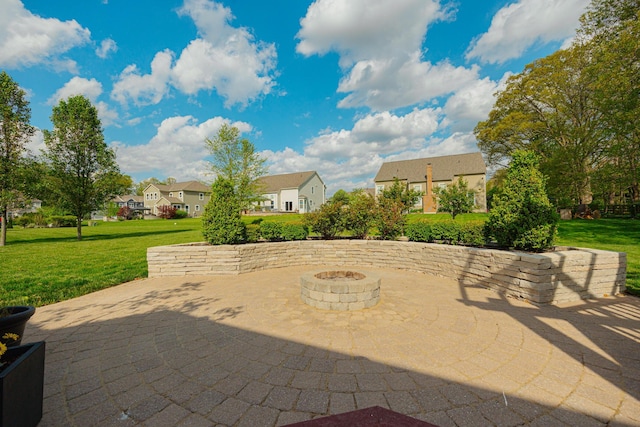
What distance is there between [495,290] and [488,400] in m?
4.13

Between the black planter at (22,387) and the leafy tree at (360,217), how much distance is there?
8.21 meters

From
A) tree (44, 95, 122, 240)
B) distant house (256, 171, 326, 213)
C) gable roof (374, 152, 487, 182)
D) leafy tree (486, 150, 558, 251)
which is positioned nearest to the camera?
leafy tree (486, 150, 558, 251)

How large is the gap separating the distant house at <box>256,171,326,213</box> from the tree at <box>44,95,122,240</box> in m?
26.0

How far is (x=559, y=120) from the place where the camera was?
20125 mm

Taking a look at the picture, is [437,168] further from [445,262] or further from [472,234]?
[445,262]

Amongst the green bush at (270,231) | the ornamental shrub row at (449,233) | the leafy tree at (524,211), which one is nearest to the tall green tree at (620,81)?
the leafy tree at (524,211)

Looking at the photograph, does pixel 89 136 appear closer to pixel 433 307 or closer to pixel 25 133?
pixel 25 133

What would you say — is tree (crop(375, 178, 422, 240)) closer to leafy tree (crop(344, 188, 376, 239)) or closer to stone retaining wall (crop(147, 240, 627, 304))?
leafy tree (crop(344, 188, 376, 239))

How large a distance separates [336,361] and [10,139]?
20.3m

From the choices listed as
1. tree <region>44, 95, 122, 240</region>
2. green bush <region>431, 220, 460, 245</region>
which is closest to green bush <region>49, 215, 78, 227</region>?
tree <region>44, 95, 122, 240</region>

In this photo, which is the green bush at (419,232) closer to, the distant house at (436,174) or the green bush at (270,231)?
the green bush at (270,231)

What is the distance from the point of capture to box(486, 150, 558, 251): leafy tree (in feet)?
19.0

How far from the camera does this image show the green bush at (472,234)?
7.22 meters

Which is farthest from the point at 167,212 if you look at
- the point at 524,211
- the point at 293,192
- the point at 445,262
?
the point at 524,211
